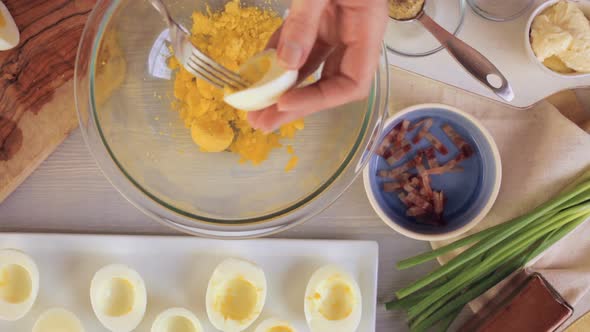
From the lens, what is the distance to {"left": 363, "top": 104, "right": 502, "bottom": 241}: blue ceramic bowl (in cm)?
122

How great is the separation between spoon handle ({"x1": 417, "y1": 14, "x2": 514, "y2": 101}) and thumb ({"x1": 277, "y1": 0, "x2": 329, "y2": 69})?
0.43m

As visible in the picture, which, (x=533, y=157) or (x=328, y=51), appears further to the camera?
(x=533, y=157)

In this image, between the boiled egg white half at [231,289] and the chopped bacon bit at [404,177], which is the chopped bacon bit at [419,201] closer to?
the chopped bacon bit at [404,177]

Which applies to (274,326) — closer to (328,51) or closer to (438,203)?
(438,203)

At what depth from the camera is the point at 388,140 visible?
128cm

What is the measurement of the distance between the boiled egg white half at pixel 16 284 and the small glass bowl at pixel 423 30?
0.94 m

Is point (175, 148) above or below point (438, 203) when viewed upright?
above

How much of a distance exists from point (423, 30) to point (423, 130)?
9.0 inches

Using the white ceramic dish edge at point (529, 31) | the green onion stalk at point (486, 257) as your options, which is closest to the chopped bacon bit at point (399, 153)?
the green onion stalk at point (486, 257)

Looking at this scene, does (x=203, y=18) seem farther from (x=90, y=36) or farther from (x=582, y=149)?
(x=582, y=149)

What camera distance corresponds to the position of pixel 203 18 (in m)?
1.12

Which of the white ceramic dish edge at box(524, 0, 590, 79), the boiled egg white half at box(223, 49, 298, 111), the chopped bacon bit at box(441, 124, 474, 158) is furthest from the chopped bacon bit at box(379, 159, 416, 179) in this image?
the boiled egg white half at box(223, 49, 298, 111)

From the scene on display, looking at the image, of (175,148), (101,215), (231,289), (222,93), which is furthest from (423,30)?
(101,215)

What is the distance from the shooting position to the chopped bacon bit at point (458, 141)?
1.27m
